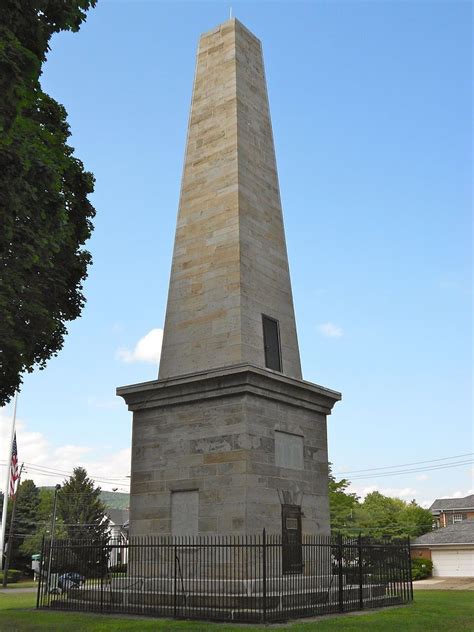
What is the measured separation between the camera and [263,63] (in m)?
22.3

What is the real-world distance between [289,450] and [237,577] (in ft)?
11.6

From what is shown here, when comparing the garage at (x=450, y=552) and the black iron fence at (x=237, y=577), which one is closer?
the black iron fence at (x=237, y=577)

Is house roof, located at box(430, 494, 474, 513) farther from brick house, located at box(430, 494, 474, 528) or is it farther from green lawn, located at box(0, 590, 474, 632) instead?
green lawn, located at box(0, 590, 474, 632)

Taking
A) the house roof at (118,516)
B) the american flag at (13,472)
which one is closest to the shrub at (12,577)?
the american flag at (13,472)

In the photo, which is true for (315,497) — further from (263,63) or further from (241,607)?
(263,63)

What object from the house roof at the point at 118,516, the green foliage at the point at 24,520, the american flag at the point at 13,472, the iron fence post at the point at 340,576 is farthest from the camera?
the house roof at the point at 118,516

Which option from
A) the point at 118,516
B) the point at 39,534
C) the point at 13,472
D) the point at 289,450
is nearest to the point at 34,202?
the point at 289,450

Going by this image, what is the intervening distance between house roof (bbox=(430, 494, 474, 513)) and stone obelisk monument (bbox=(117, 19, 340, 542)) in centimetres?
6971

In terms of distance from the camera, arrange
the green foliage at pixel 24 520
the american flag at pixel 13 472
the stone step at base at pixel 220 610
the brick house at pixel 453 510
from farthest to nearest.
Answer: the brick house at pixel 453 510 < the green foliage at pixel 24 520 < the american flag at pixel 13 472 < the stone step at base at pixel 220 610

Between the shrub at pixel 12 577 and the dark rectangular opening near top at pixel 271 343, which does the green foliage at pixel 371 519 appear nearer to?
the shrub at pixel 12 577

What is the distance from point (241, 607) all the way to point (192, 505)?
3.00 m

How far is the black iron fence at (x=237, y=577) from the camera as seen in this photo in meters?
14.8

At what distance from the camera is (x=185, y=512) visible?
661 inches

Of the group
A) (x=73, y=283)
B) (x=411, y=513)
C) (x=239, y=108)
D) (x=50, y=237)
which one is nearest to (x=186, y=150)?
(x=239, y=108)
